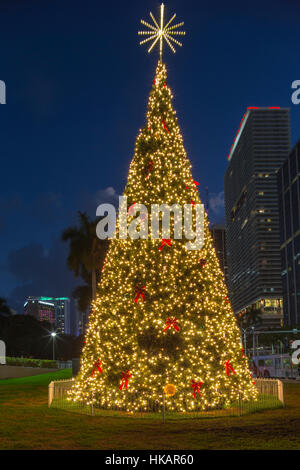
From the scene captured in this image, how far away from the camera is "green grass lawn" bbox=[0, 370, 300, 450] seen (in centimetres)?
1018

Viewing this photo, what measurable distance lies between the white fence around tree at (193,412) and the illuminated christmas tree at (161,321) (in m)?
0.23

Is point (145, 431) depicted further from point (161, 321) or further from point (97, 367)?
point (97, 367)

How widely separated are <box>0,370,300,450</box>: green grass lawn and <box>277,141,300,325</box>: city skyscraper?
370ft

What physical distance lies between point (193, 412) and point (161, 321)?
2.69 m

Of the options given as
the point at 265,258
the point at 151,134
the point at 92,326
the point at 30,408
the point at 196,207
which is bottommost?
the point at 30,408

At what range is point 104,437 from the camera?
11.1 meters

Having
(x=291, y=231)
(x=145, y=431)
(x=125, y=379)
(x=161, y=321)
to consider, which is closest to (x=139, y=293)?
(x=161, y=321)

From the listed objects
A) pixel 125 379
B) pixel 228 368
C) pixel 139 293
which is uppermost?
pixel 139 293

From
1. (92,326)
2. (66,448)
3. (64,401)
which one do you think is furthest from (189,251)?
(66,448)

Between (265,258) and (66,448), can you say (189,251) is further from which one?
(265,258)

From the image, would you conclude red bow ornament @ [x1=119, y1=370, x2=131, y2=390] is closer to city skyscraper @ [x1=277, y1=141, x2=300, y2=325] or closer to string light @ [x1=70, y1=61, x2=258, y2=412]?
string light @ [x1=70, y1=61, x2=258, y2=412]

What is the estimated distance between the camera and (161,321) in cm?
1562

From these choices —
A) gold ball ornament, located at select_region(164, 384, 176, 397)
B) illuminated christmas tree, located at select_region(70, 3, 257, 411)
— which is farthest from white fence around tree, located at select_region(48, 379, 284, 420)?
gold ball ornament, located at select_region(164, 384, 176, 397)
